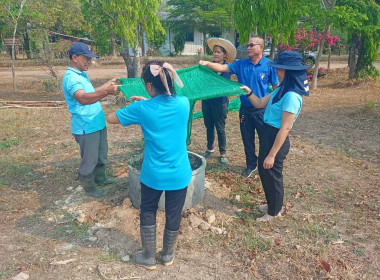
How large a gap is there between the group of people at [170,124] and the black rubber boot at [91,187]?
11mm

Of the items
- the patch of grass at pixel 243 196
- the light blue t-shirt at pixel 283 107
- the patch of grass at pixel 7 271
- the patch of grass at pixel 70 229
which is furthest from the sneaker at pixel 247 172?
the patch of grass at pixel 7 271

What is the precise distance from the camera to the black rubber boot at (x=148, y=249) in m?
2.69

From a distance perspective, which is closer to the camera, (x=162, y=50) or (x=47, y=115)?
(x=47, y=115)

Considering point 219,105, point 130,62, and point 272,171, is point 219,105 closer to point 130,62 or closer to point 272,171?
point 272,171

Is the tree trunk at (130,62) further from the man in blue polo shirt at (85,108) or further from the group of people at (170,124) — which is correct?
the man in blue polo shirt at (85,108)

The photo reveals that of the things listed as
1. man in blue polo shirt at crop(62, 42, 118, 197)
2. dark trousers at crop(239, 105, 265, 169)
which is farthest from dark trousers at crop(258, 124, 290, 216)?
man in blue polo shirt at crop(62, 42, 118, 197)

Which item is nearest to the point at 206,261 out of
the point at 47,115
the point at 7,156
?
the point at 7,156

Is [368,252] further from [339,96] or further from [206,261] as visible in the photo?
[339,96]

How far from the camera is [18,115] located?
8055mm

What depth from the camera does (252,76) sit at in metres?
4.01

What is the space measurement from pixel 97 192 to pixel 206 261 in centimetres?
169

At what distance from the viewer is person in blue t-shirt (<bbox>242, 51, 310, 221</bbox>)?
2.83 metres

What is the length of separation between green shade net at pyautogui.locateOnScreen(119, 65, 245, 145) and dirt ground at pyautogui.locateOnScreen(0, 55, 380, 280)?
1.05 m

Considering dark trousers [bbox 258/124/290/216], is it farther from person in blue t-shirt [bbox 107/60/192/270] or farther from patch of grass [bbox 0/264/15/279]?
patch of grass [bbox 0/264/15/279]
